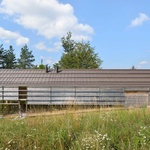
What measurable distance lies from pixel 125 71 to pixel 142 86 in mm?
2616

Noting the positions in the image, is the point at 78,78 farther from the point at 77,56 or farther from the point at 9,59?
the point at 9,59

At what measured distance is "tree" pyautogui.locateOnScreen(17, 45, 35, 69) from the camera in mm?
79875

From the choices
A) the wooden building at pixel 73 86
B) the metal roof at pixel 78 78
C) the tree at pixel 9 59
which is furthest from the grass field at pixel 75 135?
the tree at pixel 9 59

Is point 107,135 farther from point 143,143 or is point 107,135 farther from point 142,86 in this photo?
point 142,86

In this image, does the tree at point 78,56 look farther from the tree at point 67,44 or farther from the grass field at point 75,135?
the grass field at point 75,135

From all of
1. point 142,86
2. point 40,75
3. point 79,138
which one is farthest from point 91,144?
point 40,75

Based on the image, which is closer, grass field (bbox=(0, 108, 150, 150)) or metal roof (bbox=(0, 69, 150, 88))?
grass field (bbox=(0, 108, 150, 150))

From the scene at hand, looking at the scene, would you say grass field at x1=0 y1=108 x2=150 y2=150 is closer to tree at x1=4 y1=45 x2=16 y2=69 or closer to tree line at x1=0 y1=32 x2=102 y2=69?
tree line at x1=0 y1=32 x2=102 y2=69

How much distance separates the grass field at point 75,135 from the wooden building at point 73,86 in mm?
10656

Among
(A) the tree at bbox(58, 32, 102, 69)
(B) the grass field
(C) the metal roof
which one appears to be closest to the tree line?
(A) the tree at bbox(58, 32, 102, 69)

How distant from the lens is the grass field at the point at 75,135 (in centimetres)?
386

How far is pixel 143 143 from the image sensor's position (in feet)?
12.4

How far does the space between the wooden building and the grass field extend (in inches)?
420

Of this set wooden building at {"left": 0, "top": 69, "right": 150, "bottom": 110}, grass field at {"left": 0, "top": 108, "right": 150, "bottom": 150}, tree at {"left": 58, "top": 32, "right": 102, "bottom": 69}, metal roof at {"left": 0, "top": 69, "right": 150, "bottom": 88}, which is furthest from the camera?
tree at {"left": 58, "top": 32, "right": 102, "bottom": 69}
